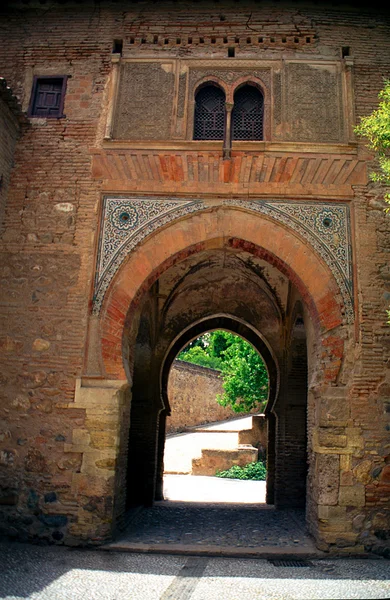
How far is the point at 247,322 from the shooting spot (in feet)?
34.7

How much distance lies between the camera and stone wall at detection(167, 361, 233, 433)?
22672mm

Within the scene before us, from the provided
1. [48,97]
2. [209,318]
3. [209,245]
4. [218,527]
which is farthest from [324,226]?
[209,318]

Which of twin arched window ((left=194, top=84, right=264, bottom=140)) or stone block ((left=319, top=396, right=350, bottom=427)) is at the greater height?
twin arched window ((left=194, top=84, right=264, bottom=140))

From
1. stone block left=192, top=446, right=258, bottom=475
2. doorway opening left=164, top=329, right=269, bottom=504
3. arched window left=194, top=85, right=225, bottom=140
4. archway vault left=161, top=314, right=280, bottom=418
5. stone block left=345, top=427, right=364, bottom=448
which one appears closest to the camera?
stone block left=345, top=427, right=364, bottom=448

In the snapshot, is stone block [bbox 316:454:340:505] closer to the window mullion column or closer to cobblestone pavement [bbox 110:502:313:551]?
cobblestone pavement [bbox 110:502:313:551]

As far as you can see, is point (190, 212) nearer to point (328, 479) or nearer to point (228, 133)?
point (228, 133)

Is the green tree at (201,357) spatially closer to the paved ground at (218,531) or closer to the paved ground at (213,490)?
the paved ground at (213,490)

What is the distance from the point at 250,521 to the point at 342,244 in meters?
4.52

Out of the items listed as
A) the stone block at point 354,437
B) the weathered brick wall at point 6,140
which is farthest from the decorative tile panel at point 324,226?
the weathered brick wall at point 6,140

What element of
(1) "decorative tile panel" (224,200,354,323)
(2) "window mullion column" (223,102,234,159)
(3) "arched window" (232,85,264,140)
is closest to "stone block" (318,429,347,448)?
(1) "decorative tile panel" (224,200,354,323)

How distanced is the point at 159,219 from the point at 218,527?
14.7ft

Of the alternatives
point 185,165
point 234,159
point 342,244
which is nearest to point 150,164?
point 185,165

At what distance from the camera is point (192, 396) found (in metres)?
24.2

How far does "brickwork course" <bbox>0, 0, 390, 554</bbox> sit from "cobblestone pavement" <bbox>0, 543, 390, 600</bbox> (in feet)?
1.38
